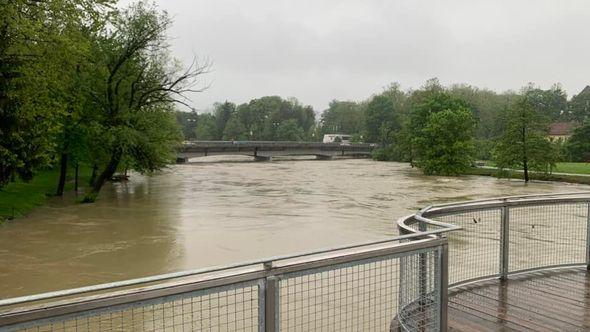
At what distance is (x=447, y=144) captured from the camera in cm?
5306

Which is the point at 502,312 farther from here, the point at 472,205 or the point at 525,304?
the point at 472,205

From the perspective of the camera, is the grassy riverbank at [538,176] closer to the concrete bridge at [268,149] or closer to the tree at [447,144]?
the tree at [447,144]

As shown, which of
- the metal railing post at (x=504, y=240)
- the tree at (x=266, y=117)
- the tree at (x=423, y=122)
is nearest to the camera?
the metal railing post at (x=504, y=240)

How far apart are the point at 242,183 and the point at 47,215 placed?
2049 cm

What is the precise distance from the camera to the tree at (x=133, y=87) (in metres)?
28.3

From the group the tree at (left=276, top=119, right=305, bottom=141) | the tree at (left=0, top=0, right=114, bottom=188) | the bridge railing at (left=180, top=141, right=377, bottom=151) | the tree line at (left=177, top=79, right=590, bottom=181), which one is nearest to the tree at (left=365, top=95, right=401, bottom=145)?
the tree line at (left=177, top=79, right=590, bottom=181)

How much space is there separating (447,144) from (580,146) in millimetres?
23984

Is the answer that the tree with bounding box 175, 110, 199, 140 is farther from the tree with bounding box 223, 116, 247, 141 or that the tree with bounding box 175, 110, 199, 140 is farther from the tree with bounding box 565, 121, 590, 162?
the tree with bounding box 565, 121, 590, 162

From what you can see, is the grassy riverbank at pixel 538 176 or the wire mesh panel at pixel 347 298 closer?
the wire mesh panel at pixel 347 298

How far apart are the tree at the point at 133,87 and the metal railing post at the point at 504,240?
2357cm

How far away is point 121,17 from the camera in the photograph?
29312mm

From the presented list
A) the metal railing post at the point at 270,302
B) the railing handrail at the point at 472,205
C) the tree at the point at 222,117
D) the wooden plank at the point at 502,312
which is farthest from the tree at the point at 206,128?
the metal railing post at the point at 270,302

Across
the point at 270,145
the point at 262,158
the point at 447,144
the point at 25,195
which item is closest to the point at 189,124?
the point at 262,158

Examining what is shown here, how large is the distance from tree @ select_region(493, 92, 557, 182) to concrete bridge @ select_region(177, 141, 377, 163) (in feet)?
118
